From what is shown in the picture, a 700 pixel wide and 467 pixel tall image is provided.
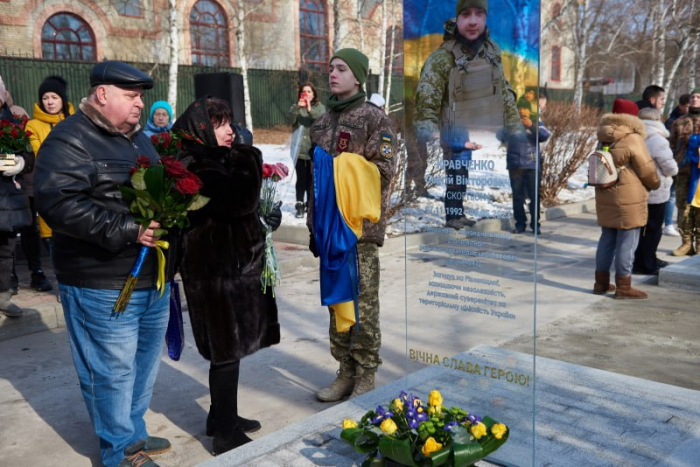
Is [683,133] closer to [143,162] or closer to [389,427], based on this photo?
[389,427]

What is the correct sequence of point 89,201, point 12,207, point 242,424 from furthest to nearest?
point 12,207 < point 242,424 < point 89,201

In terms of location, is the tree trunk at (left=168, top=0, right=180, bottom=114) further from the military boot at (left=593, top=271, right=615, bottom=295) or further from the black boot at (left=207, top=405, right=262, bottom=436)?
the black boot at (left=207, top=405, right=262, bottom=436)

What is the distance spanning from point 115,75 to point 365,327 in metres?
2.03

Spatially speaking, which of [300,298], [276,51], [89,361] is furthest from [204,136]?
[276,51]

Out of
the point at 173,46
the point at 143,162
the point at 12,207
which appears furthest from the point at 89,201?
the point at 173,46

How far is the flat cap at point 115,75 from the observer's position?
307cm

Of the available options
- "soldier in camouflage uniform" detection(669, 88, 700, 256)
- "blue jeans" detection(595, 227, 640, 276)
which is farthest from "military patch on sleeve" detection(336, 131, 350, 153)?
"soldier in camouflage uniform" detection(669, 88, 700, 256)

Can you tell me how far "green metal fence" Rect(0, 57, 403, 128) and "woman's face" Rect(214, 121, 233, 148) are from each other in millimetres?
18496

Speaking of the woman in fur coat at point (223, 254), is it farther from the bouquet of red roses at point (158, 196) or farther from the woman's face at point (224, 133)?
the bouquet of red roses at point (158, 196)

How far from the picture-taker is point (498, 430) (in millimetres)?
2947

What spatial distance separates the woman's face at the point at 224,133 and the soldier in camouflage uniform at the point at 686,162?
6688 mm

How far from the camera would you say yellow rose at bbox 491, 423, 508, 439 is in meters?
2.94

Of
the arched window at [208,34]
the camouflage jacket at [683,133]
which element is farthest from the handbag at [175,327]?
the arched window at [208,34]

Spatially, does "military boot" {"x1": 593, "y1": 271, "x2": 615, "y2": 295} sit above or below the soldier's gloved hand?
below
